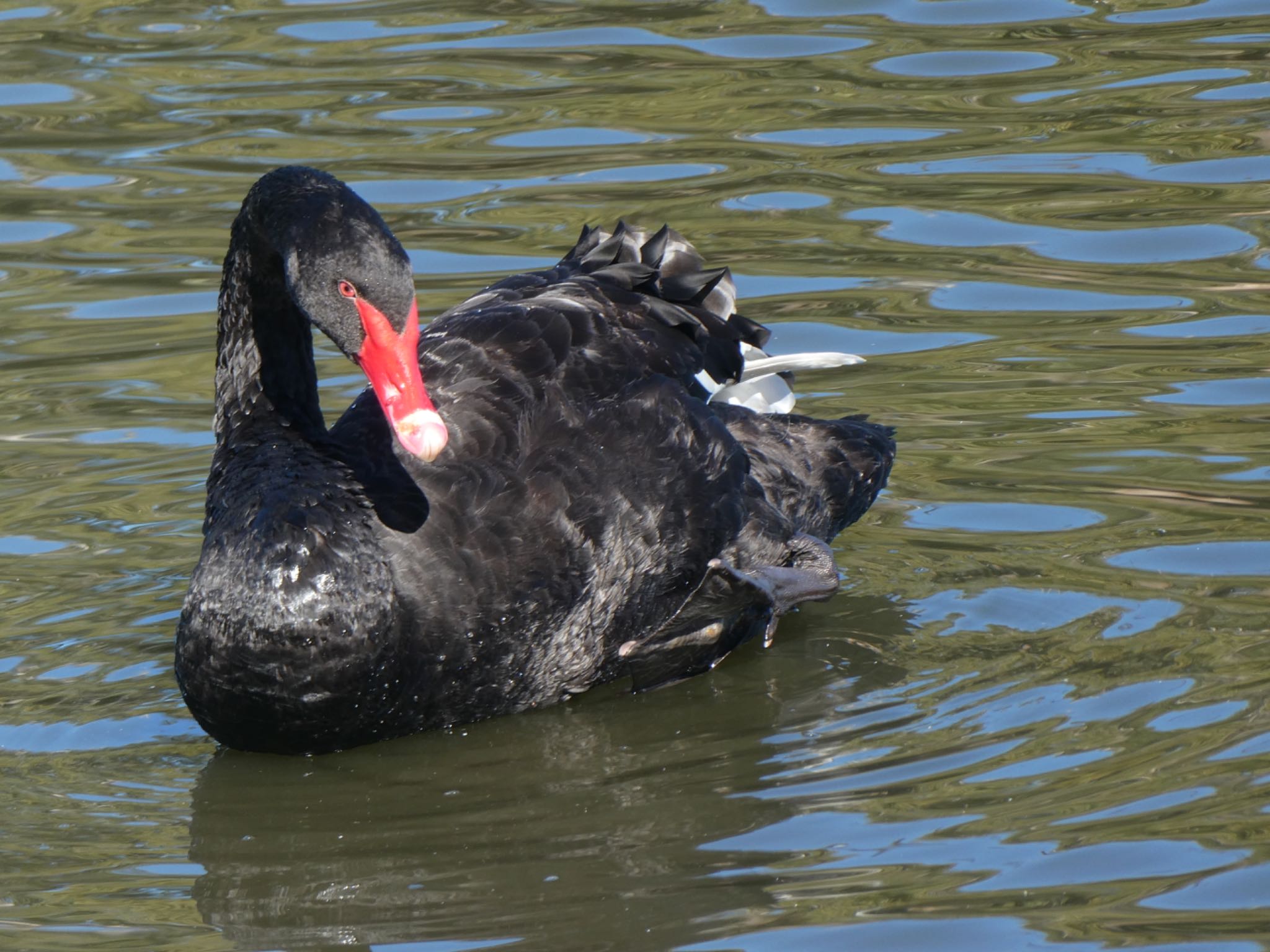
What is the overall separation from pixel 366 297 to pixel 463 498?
30.5 inches

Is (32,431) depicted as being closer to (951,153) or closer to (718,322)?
(718,322)

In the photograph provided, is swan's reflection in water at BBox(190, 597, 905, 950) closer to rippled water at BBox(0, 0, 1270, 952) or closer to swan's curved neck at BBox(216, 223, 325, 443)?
rippled water at BBox(0, 0, 1270, 952)

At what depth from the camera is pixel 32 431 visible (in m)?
9.08

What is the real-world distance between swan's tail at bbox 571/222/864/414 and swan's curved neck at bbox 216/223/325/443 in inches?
47.1

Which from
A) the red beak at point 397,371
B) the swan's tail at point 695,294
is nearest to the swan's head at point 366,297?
the red beak at point 397,371

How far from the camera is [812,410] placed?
29.5 ft

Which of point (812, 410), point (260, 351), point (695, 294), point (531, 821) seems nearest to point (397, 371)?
point (260, 351)

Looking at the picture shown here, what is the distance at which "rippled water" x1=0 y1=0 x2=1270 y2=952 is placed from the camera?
5.19 m

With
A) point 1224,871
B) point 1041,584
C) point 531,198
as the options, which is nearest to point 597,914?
point 1224,871

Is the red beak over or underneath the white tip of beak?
over

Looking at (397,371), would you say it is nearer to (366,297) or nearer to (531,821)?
(366,297)

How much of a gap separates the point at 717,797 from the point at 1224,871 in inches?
54.5

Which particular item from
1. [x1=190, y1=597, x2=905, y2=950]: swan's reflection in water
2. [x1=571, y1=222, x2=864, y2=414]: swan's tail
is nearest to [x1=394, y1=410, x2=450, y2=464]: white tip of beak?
[x1=190, y1=597, x2=905, y2=950]: swan's reflection in water

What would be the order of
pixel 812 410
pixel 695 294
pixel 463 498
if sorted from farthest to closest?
pixel 812 410
pixel 695 294
pixel 463 498
